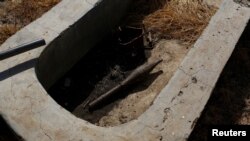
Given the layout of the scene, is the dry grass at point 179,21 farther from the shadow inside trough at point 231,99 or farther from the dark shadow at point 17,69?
the dark shadow at point 17,69

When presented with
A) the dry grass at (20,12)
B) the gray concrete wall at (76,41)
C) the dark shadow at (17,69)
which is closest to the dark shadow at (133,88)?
the gray concrete wall at (76,41)

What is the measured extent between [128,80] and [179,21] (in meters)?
1.38

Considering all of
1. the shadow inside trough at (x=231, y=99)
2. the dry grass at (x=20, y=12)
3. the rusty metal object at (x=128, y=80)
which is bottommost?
→ the shadow inside trough at (x=231, y=99)

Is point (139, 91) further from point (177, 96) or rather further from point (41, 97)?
point (41, 97)

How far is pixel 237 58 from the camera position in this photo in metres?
5.16

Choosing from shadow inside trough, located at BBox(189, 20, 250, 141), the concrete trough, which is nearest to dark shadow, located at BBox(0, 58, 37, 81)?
the concrete trough

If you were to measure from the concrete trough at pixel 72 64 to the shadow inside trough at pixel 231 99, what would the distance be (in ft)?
2.06

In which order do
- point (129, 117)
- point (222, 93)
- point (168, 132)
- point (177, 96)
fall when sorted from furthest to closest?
point (222, 93), point (129, 117), point (177, 96), point (168, 132)

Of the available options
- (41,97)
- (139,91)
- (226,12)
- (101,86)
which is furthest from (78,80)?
(226,12)

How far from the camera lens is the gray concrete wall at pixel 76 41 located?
13.9ft

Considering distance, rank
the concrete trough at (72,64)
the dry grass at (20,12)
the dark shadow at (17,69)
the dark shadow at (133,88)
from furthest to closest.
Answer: the dry grass at (20,12), the dark shadow at (133,88), the dark shadow at (17,69), the concrete trough at (72,64)

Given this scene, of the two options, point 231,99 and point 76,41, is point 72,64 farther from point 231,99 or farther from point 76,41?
point 231,99

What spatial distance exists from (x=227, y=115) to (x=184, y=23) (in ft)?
5.02

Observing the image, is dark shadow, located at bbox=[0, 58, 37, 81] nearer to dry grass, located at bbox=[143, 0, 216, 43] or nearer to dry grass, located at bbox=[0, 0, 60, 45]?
dry grass, located at bbox=[0, 0, 60, 45]
